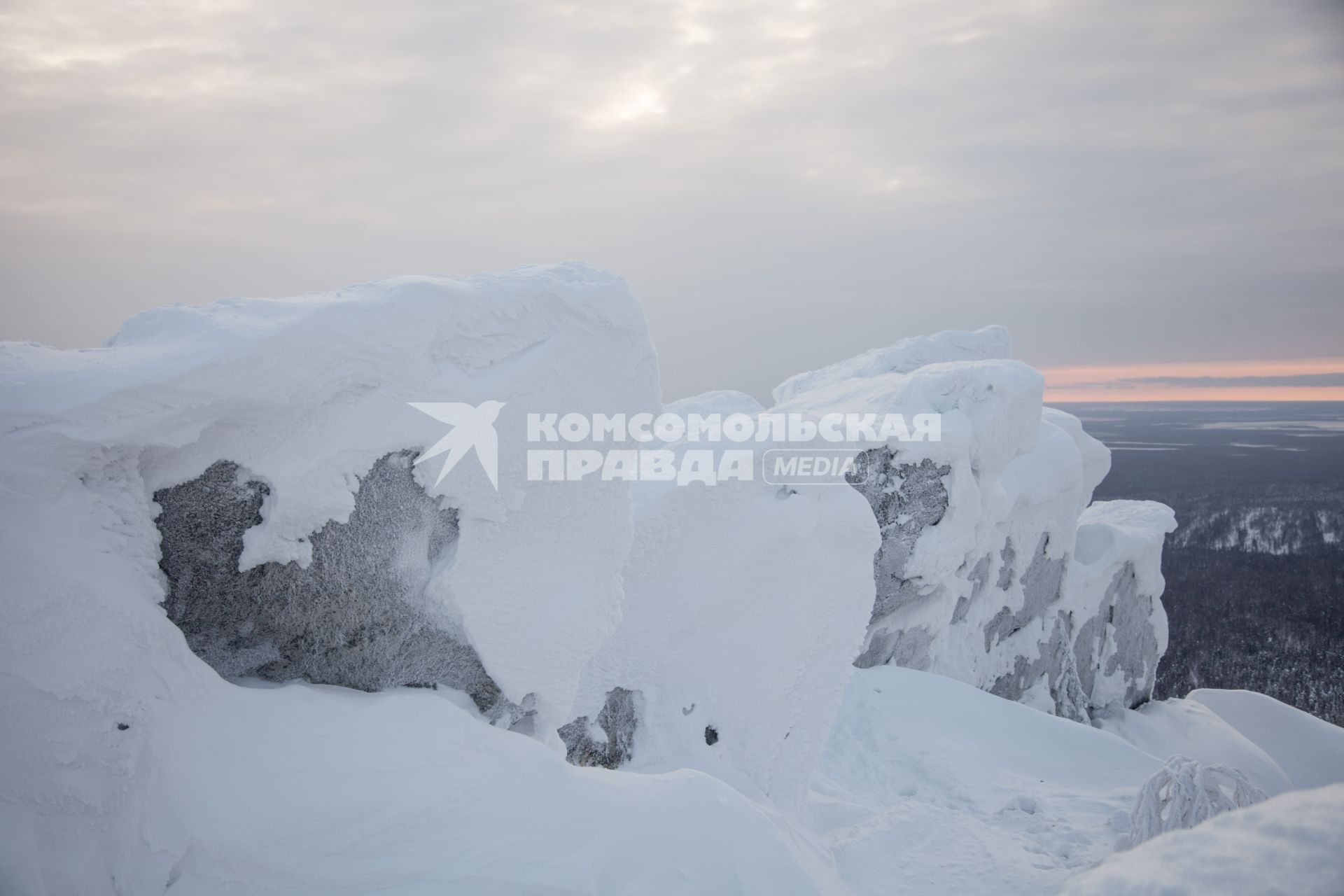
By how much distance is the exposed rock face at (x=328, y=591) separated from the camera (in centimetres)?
394

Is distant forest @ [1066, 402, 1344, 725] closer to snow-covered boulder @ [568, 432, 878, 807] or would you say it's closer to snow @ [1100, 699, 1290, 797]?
snow @ [1100, 699, 1290, 797]

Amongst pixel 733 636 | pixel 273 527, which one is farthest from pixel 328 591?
pixel 733 636

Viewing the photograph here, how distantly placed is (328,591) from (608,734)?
8.37ft

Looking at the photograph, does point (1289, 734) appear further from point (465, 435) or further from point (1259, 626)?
point (1259, 626)

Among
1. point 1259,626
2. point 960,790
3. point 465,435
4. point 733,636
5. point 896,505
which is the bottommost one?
point 1259,626

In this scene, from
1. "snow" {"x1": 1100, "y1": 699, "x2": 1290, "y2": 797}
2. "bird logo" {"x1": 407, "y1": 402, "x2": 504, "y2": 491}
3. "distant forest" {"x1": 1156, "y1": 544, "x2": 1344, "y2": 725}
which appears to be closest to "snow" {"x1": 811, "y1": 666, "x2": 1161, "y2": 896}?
"bird logo" {"x1": 407, "y1": 402, "x2": 504, "y2": 491}

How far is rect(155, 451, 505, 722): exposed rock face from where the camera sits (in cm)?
394

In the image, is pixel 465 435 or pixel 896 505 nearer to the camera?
pixel 465 435

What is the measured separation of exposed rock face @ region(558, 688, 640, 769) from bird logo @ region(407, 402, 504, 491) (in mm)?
2147

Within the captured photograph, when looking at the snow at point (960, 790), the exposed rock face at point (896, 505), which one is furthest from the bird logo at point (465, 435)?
the exposed rock face at point (896, 505)

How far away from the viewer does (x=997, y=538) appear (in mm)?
12844

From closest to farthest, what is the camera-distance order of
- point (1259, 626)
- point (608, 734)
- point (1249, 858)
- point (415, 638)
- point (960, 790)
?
point (1249, 858) < point (415, 638) < point (608, 734) < point (960, 790) < point (1259, 626)

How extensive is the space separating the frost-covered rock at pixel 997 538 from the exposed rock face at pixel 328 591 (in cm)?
697

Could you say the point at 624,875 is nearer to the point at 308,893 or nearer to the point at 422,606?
the point at 308,893
